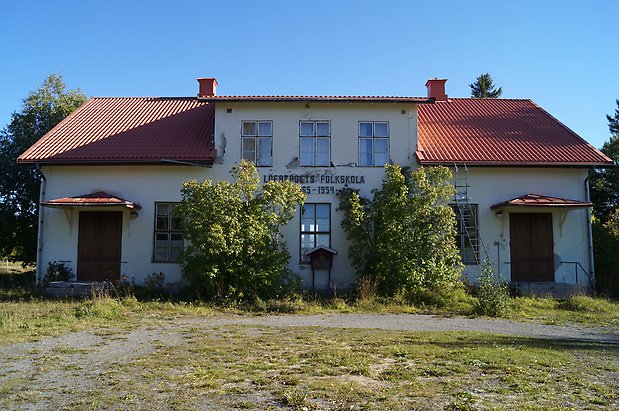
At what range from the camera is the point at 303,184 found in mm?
17688

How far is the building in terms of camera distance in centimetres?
1752

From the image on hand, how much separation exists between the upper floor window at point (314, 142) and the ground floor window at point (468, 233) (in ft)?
14.9

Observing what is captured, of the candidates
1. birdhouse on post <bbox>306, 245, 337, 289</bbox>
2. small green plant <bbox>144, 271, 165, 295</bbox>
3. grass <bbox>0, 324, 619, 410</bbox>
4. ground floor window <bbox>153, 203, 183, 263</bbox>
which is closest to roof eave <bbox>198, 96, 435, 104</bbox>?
ground floor window <bbox>153, 203, 183, 263</bbox>

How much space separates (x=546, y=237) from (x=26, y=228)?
19.4 meters

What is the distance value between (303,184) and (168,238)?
15.3 ft

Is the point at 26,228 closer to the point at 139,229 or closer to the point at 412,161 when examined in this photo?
the point at 139,229

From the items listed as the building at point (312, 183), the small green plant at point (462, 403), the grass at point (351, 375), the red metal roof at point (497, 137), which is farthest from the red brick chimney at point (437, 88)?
the small green plant at point (462, 403)

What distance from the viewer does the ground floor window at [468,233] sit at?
17.8 metres

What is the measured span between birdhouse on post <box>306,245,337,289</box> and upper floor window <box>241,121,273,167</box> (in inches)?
128

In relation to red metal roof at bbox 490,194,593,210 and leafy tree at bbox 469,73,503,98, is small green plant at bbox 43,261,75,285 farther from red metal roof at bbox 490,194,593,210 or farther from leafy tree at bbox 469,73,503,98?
Answer: leafy tree at bbox 469,73,503,98

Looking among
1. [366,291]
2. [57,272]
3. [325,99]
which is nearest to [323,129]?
[325,99]

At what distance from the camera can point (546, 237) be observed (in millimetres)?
18000

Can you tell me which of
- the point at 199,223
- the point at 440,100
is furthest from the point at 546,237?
the point at 199,223

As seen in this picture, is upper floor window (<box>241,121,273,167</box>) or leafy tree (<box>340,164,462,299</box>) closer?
leafy tree (<box>340,164,462,299</box>)
